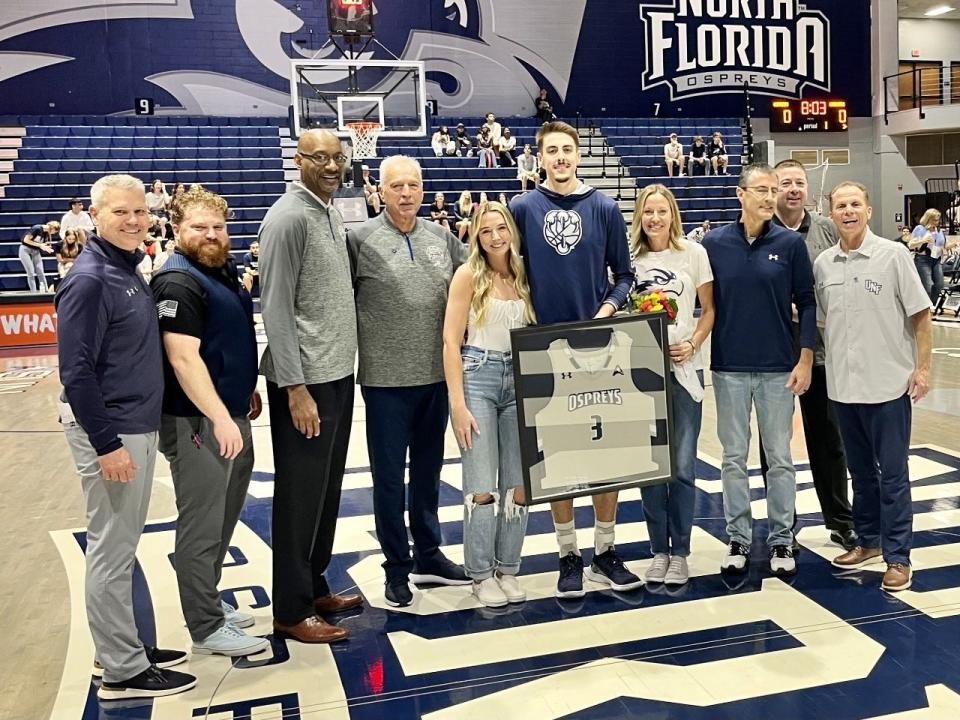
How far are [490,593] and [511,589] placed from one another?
9 centimetres

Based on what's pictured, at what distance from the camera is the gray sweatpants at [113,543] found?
2705 mm

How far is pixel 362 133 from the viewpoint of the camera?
17.1 meters

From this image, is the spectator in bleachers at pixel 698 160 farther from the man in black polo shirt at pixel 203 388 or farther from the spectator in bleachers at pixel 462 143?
the man in black polo shirt at pixel 203 388

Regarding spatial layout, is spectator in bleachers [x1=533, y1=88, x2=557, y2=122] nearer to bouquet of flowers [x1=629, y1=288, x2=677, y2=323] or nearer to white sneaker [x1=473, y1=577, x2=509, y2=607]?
bouquet of flowers [x1=629, y1=288, x2=677, y2=323]

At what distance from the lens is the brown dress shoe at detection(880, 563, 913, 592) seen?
339 cm

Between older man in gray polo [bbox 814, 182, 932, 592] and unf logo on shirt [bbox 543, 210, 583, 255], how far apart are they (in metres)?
1.07

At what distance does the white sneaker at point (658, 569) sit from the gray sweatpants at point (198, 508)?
1728 millimetres

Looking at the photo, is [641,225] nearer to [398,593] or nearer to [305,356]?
[305,356]

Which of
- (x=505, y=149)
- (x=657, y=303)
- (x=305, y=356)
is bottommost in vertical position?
(x=305, y=356)

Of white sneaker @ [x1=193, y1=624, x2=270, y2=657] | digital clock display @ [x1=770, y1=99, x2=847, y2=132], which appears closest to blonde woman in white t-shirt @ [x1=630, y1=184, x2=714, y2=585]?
white sneaker @ [x1=193, y1=624, x2=270, y2=657]

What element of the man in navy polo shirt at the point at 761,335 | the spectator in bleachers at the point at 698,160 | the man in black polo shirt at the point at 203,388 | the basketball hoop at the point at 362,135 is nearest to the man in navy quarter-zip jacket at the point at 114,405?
the man in black polo shirt at the point at 203,388

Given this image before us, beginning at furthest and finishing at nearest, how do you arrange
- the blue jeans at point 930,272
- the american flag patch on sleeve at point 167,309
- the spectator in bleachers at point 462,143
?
the spectator in bleachers at point 462,143 < the blue jeans at point 930,272 < the american flag patch on sleeve at point 167,309

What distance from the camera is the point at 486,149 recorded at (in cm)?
1964

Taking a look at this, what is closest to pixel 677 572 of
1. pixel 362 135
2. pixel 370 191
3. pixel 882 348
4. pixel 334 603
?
pixel 882 348
